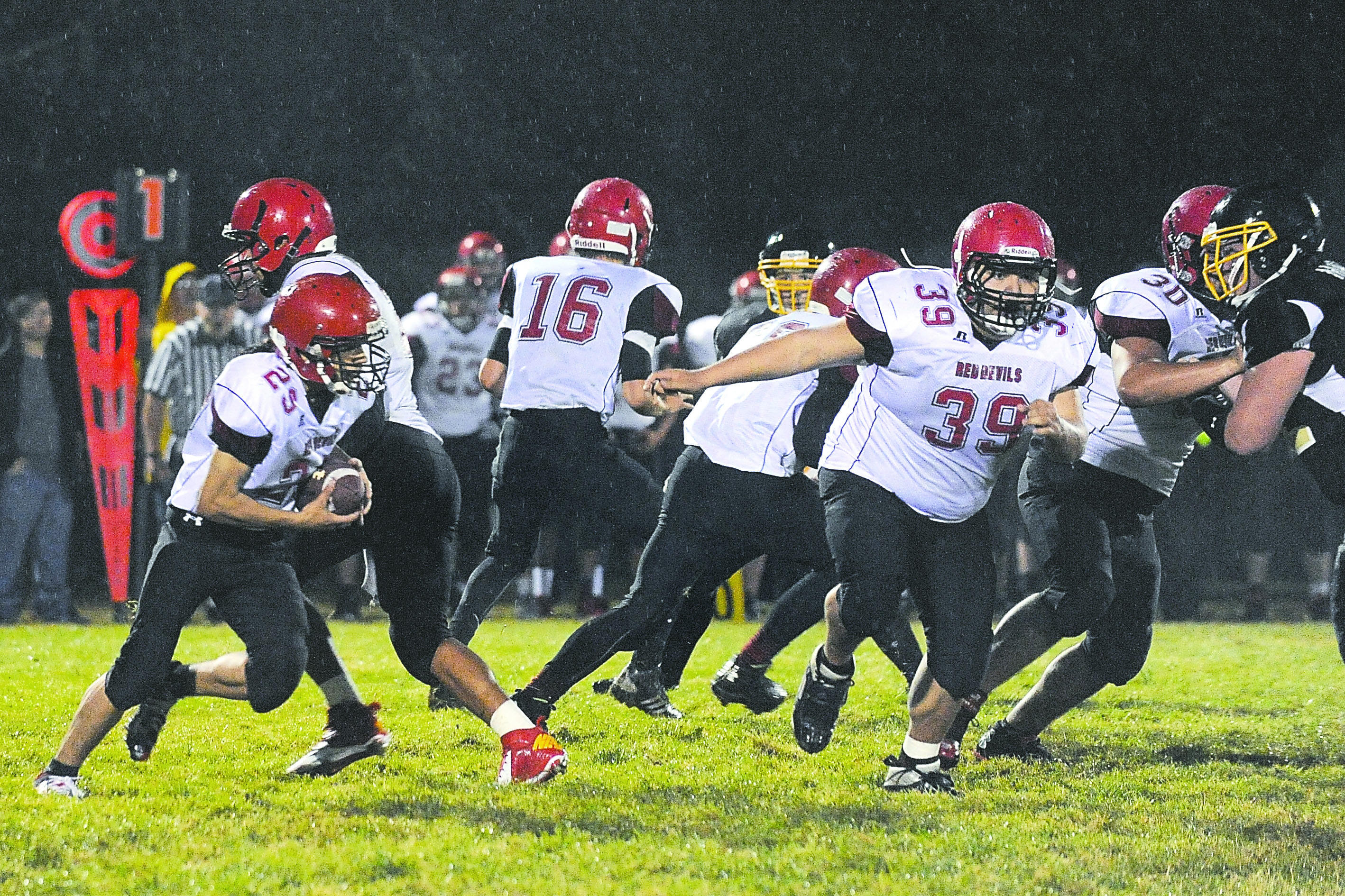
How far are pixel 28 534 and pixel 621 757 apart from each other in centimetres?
581

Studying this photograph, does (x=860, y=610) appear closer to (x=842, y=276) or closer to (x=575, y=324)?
(x=842, y=276)

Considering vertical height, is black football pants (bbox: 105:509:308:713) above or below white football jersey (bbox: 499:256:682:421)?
below

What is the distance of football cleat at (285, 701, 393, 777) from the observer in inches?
195

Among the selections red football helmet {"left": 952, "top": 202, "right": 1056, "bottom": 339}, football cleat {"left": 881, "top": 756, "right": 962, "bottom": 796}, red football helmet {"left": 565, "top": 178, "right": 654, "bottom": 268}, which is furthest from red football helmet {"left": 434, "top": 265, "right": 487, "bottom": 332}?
football cleat {"left": 881, "top": 756, "right": 962, "bottom": 796}

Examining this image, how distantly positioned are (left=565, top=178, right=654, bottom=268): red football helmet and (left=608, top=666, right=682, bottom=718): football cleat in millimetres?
1624

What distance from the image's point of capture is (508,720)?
474 cm

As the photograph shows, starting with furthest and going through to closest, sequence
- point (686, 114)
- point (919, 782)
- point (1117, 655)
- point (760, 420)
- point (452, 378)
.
→ point (686, 114), point (452, 378), point (760, 420), point (1117, 655), point (919, 782)

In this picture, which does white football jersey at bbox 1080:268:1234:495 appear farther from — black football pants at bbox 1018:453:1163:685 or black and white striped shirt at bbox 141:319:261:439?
black and white striped shirt at bbox 141:319:261:439

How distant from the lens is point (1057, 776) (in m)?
5.15

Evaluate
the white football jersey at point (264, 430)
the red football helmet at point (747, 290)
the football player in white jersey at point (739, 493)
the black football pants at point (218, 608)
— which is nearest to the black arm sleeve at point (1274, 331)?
the football player in white jersey at point (739, 493)

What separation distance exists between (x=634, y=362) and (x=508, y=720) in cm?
163

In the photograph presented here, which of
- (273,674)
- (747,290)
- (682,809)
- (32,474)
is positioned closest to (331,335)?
(273,674)

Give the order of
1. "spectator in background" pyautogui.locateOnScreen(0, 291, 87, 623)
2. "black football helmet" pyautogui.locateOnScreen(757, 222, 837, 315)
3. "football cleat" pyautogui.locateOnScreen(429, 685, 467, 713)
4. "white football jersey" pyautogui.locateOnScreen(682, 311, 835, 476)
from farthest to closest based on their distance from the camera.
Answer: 1. "spectator in background" pyautogui.locateOnScreen(0, 291, 87, 623)
2. "black football helmet" pyautogui.locateOnScreen(757, 222, 837, 315)
3. "football cleat" pyautogui.locateOnScreen(429, 685, 467, 713)
4. "white football jersey" pyautogui.locateOnScreen(682, 311, 835, 476)

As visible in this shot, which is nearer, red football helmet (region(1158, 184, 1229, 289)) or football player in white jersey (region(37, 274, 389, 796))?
football player in white jersey (region(37, 274, 389, 796))
